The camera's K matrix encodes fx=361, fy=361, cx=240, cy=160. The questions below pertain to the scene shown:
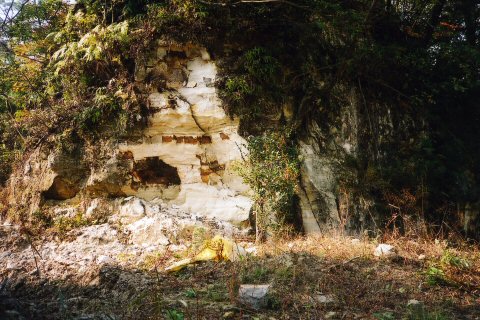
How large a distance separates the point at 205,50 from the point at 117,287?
17.2ft

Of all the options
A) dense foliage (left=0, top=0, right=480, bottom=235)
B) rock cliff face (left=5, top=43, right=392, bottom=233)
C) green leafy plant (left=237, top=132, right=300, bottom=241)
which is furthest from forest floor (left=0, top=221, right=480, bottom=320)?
dense foliage (left=0, top=0, right=480, bottom=235)

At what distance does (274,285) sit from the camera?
434 centimetres

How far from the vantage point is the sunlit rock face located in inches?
307

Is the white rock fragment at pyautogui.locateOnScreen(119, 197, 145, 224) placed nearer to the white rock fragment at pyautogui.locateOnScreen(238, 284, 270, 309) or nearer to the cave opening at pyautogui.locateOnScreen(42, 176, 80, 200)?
the cave opening at pyautogui.locateOnScreen(42, 176, 80, 200)

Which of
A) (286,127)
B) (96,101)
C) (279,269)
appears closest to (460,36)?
(286,127)

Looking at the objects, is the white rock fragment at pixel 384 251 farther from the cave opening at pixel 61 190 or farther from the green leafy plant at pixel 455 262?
the cave opening at pixel 61 190

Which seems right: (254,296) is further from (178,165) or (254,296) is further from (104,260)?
(178,165)

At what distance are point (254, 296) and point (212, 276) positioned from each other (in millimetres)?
1293

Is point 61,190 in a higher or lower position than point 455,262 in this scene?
higher

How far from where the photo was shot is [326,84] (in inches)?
331

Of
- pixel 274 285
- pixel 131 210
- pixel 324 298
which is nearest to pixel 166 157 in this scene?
pixel 131 210

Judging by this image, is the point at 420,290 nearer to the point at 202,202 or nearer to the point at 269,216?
the point at 269,216

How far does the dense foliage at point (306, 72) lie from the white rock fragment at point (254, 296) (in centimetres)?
438

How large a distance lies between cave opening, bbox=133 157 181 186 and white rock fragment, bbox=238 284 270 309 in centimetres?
451
